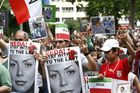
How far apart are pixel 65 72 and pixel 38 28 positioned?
2166mm

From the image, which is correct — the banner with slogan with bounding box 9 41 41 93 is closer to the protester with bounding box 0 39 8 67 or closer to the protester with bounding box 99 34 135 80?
the protester with bounding box 0 39 8 67

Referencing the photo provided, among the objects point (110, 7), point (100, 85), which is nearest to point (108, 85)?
point (100, 85)

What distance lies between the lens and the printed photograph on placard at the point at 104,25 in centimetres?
1405

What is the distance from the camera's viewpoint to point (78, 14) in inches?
4306

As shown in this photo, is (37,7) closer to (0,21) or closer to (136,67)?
(136,67)

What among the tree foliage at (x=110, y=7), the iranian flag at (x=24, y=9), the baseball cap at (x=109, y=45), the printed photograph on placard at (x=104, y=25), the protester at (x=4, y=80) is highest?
the iranian flag at (x=24, y=9)

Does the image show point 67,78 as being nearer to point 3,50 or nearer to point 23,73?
point 23,73

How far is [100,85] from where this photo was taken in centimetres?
782

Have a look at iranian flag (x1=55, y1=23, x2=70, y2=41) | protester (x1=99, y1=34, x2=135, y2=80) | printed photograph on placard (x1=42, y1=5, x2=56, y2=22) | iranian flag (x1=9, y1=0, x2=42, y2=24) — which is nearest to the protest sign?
protester (x1=99, y1=34, x2=135, y2=80)

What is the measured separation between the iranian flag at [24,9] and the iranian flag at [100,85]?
2933 mm

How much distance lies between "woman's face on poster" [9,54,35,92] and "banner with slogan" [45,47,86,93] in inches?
13.3

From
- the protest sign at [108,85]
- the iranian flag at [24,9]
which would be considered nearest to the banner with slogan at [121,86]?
the protest sign at [108,85]

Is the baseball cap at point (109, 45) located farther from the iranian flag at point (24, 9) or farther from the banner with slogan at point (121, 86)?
the iranian flag at point (24, 9)

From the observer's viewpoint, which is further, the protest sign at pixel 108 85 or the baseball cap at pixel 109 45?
the baseball cap at pixel 109 45
